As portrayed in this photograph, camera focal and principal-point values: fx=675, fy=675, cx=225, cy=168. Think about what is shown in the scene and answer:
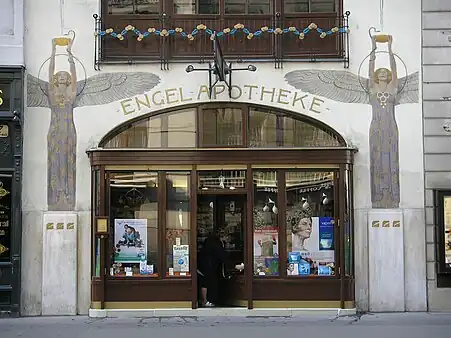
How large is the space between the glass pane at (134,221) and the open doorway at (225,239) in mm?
1017

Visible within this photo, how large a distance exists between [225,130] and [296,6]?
3.00 meters

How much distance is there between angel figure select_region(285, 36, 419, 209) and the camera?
44.6 ft

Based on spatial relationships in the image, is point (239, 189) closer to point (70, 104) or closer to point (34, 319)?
point (70, 104)

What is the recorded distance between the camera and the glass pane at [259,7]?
549 inches

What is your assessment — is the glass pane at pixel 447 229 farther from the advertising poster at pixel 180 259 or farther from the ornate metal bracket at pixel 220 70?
the advertising poster at pixel 180 259

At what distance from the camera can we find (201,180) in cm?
1348

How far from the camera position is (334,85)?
1370 cm

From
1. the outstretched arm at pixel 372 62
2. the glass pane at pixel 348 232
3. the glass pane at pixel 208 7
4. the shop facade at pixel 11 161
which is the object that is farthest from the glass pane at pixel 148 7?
the glass pane at pixel 348 232

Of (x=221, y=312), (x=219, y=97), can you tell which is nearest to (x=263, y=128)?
(x=219, y=97)

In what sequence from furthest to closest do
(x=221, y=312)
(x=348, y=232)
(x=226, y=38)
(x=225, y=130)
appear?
1. (x=226, y=38)
2. (x=225, y=130)
3. (x=348, y=232)
4. (x=221, y=312)

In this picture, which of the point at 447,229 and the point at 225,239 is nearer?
the point at 447,229

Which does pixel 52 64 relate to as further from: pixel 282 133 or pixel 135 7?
pixel 282 133

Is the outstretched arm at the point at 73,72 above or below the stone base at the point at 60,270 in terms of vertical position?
above

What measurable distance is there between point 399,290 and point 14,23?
9400 millimetres
